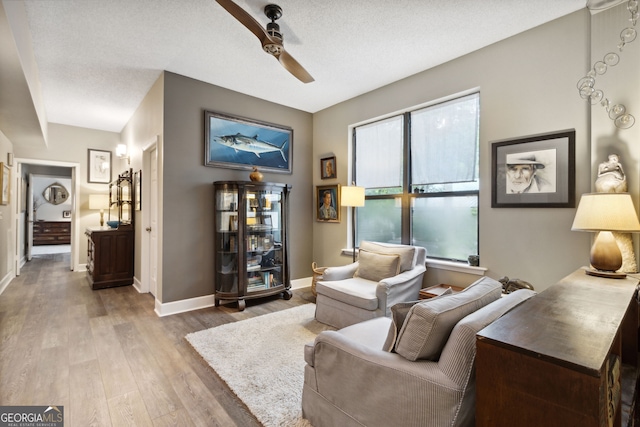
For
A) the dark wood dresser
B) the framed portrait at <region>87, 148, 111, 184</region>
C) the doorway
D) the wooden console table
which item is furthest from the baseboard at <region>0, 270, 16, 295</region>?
the wooden console table

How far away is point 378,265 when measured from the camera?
10.9 feet

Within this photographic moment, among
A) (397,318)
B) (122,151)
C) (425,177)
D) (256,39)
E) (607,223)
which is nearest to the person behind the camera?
(397,318)

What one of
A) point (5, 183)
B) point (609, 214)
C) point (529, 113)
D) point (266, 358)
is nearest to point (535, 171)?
point (529, 113)

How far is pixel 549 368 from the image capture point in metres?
0.83

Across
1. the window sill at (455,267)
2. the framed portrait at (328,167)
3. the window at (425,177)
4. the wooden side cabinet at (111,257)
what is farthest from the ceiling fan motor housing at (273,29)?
the wooden side cabinet at (111,257)

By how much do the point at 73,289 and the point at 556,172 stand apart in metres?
6.48

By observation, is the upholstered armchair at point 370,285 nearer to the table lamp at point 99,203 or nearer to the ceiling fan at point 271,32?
the ceiling fan at point 271,32

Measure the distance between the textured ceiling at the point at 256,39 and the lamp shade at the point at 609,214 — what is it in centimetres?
167

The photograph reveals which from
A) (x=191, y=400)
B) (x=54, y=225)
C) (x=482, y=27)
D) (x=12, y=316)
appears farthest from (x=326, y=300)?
(x=54, y=225)

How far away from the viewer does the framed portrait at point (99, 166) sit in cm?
610

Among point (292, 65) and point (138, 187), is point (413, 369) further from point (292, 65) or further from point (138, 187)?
point (138, 187)

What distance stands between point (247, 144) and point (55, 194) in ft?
33.2

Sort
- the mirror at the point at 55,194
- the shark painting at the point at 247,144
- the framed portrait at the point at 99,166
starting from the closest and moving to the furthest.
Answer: the shark painting at the point at 247,144
the framed portrait at the point at 99,166
the mirror at the point at 55,194

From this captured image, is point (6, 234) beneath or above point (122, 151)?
beneath
